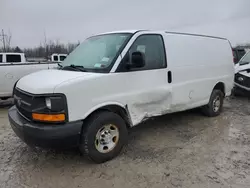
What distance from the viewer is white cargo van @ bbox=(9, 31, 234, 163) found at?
124 inches

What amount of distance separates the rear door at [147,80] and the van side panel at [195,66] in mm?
232

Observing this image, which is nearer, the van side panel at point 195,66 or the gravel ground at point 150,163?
the gravel ground at point 150,163

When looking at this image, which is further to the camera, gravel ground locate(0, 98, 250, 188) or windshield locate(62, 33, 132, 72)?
windshield locate(62, 33, 132, 72)

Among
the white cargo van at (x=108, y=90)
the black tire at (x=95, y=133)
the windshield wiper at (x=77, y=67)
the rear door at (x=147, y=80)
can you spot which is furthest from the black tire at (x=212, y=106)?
the windshield wiper at (x=77, y=67)

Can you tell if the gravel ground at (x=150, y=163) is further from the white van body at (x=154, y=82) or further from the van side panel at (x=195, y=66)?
the van side panel at (x=195, y=66)

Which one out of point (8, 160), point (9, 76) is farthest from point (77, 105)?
point (9, 76)

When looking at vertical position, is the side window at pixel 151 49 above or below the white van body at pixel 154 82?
above

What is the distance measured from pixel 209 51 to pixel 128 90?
9.26ft

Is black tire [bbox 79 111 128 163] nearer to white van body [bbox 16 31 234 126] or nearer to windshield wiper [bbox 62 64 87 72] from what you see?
white van body [bbox 16 31 234 126]

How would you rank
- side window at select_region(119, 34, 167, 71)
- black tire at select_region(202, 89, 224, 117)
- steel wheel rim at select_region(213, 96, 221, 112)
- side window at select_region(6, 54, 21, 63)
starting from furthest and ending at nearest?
side window at select_region(6, 54, 21, 63) → steel wheel rim at select_region(213, 96, 221, 112) → black tire at select_region(202, 89, 224, 117) → side window at select_region(119, 34, 167, 71)

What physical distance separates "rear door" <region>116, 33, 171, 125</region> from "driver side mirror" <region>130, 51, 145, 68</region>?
0.27 feet

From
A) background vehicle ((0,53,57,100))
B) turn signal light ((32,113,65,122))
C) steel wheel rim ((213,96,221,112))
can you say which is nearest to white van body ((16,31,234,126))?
turn signal light ((32,113,65,122))

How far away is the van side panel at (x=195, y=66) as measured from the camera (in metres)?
4.61

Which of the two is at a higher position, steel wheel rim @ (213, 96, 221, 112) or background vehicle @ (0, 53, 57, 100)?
background vehicle @ (0, 53, 57, 100)
